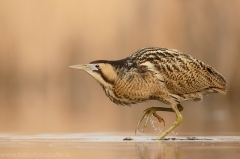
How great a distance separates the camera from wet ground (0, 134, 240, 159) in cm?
562

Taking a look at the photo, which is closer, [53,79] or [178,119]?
[178,119]

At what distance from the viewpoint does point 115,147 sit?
20.7 ft

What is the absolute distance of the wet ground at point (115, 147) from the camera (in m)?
5.62

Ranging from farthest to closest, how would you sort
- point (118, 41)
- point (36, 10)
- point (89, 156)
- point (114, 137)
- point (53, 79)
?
point (53, 79) → point (36, 10) → point (118, 41) → point (114, 137) → point (89, 156)

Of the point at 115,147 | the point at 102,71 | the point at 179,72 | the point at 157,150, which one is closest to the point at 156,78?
the point at 179,72

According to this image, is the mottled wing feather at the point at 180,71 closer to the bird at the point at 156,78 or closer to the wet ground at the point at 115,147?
the bird at the point at 156,78

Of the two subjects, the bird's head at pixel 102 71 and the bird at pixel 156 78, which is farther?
the bird at pixel 156 78

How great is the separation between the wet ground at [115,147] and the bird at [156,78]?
1.20ft

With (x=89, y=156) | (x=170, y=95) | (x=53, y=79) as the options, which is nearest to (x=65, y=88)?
(x=53, y=79)

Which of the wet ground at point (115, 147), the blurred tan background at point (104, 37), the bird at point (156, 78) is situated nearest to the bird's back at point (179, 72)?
the bird at point (156, 78)

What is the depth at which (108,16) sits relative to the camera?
45.7ft

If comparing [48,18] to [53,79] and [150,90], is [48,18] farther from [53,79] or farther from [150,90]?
[150,90]

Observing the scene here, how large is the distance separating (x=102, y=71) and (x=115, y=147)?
1129 mm

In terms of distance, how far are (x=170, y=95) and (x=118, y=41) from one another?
589 centimetres
